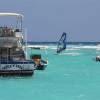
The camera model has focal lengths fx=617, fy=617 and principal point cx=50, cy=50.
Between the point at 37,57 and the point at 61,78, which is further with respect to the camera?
the point at 37,57

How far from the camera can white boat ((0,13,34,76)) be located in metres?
42.6

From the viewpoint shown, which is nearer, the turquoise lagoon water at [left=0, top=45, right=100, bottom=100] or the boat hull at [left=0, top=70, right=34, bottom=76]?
the turquoise lagoon water at [left=0, top=45, right=100, bottom=100]

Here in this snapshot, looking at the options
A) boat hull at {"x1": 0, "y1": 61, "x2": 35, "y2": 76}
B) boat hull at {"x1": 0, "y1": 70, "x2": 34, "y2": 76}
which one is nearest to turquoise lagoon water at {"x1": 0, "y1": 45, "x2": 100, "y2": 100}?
boat hull at {"x1": 0, "y1": 70, "x2": 34, "y2": 76}

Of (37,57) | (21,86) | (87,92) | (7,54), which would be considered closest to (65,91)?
(87,92)

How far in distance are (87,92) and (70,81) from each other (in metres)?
7.32

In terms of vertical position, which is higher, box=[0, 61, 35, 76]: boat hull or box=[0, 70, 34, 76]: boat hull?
box=[0, 61, 35, 76]: boat hull

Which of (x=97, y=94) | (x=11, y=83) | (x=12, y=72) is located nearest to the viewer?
(x=97, y=94)

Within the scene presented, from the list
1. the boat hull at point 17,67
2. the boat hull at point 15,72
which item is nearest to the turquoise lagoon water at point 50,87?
the boat hull at point 15,72

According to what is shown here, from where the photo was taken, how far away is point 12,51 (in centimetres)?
4503

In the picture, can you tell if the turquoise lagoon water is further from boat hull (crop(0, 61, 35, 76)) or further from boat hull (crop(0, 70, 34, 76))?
boat hull (crop(0, 61, 35, 76))

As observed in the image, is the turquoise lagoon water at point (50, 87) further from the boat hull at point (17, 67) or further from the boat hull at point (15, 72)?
the boat hull at point (17, 67)

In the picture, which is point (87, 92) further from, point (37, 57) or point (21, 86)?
point (37, 57)

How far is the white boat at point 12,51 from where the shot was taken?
1676 inches

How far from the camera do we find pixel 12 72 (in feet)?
141
